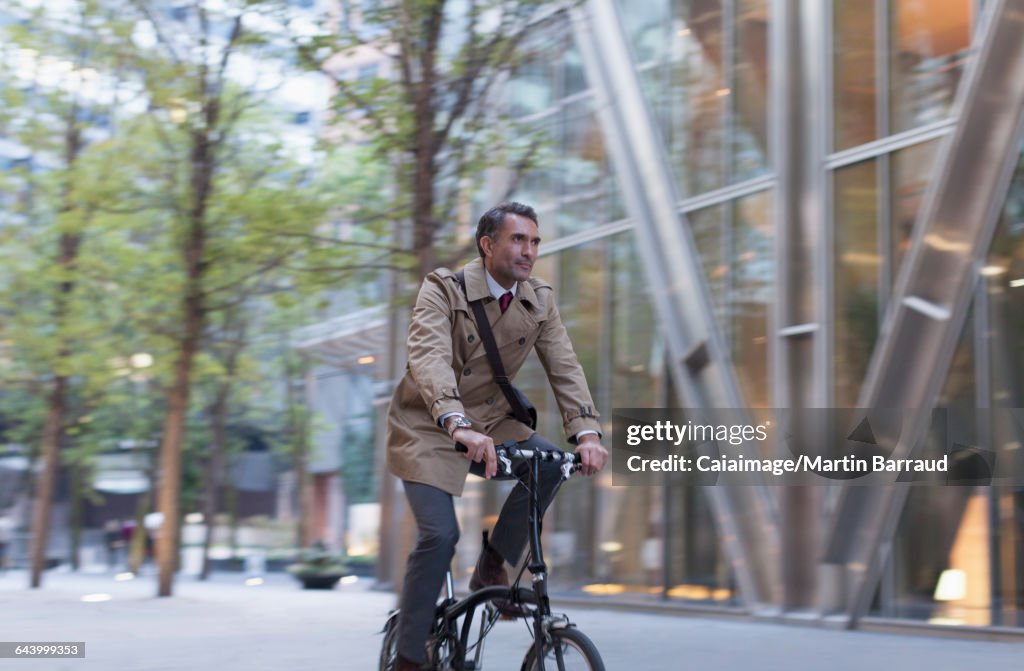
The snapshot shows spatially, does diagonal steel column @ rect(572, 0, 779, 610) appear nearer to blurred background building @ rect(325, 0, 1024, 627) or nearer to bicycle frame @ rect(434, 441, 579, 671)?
blurred background building @ rect(325, 0, 1024, 627)

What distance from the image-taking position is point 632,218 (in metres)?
16.0

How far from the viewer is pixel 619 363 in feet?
53.8

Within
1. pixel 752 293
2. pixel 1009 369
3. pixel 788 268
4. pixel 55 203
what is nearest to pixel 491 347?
pixel 1009 369

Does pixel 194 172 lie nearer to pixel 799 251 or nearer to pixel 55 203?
pixel 55 203

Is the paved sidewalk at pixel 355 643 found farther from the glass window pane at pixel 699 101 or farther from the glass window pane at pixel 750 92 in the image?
the glass window pane at pixel 699 101

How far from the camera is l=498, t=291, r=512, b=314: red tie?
17.7 feet

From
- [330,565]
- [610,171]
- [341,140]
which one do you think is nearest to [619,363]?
[610,171]

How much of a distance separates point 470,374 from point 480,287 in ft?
1.18

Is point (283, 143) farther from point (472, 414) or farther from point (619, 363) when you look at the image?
point (472, 414)

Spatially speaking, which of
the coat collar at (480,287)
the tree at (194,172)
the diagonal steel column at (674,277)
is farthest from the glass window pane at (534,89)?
the coat collar at (480,287)

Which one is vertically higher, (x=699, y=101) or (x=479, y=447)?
(x=699, y=101)

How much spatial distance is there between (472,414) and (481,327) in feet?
1.22

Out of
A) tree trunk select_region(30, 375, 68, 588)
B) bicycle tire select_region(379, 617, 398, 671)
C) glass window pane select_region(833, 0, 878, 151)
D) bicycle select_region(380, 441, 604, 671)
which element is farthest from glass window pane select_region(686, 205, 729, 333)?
tree trunk select_region(30, 375, 68, 588)

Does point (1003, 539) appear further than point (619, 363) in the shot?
No
